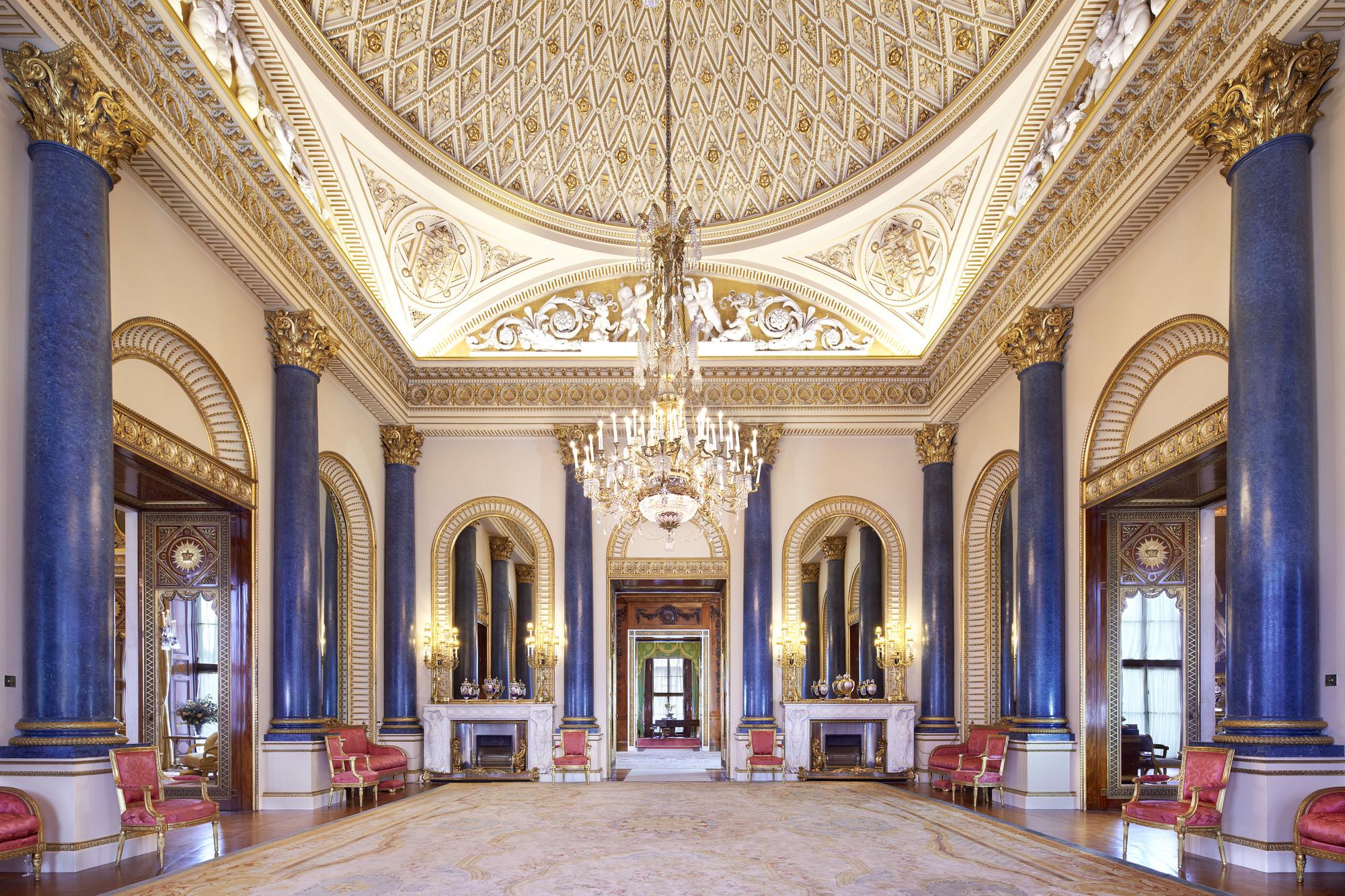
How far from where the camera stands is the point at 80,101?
7965 millimetres

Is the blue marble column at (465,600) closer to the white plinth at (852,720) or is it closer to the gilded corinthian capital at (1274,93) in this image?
the white plinth at (852,720)

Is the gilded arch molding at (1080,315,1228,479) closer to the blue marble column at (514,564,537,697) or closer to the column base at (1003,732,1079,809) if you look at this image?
the column base at (1003,732,1079,809)

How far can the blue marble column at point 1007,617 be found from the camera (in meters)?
15.4

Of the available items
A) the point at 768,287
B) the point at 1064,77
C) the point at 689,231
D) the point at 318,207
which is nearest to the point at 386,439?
the point at 318,207

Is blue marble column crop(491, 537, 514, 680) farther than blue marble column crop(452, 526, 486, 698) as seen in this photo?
Yes

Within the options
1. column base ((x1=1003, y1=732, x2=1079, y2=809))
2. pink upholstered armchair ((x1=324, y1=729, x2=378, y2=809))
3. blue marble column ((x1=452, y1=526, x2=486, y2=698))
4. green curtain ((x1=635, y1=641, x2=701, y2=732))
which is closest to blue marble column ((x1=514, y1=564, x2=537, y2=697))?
green curtain ((x1=635, y1=641, x2=701, y2=732))

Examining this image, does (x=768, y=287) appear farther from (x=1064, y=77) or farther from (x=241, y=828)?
(x=241, y=828)

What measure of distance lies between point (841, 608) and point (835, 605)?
0.59 ft

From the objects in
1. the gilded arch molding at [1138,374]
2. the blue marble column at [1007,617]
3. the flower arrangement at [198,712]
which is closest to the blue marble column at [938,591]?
the blue marble column at [1007,617]

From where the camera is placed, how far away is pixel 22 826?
729 centimetres

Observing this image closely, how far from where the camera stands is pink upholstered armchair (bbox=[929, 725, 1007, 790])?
14.3 m

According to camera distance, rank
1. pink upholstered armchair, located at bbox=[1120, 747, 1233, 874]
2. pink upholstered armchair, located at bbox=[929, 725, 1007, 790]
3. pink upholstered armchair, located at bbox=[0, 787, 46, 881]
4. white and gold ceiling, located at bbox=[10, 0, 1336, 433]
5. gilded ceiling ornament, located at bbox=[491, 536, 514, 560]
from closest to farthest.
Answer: pink upholstered armchair, located at bbox=[0, 787, 46, 881] → pink upholstered armchair, located at bbox=[1120, 747, 1233, 874] → white and gold ceiling, located at bbox=[10, 0, 1336, 433] → pink upholstered armchair, located at bbox=[929, 725, 1007, 790] → gilded ceiling ornament, located at bbox=[491, 536, 514, 560]

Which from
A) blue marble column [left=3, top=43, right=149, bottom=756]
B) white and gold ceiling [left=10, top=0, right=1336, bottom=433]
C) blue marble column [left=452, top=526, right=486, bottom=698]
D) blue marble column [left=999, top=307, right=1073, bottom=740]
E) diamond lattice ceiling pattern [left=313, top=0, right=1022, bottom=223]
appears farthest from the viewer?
blue marble column [left=452, top=526, right=486, bottom=698]

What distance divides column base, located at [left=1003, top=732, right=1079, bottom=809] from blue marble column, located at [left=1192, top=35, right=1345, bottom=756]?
4.37 meters
